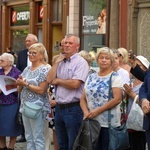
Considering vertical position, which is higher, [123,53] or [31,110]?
[123,53]

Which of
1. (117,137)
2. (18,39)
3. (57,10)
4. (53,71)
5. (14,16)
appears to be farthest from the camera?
(14,16)

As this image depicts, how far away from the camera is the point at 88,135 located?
714 centimetres

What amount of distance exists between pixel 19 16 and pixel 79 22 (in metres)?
5.19

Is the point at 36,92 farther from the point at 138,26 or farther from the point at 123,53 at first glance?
the point at 138,26

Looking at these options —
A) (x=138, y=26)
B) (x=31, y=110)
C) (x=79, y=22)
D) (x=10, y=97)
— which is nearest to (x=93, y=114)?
(x=31, y=110)

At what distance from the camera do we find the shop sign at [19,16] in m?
22.4

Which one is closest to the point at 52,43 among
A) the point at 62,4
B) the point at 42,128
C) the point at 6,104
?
the point at 62,4

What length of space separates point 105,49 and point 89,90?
565 millimetres

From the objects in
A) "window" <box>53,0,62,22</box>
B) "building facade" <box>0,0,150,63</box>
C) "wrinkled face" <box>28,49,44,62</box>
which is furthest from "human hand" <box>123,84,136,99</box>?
"window" <box>53,0,62,22</box>

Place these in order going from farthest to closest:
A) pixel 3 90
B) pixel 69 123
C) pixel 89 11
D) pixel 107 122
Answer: pixel 89 11 → pixel 3 90 → pixel 69 123 → pixel 107 122

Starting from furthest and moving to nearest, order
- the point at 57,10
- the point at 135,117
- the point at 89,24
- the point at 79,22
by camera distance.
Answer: the point at 57,10 → the point at 79,22 → the point at 89,24 → the point at 135,117

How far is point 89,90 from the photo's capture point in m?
7.28

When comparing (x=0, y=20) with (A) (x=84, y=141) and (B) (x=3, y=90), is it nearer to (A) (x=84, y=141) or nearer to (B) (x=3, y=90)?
(B) (x=3, y=90)

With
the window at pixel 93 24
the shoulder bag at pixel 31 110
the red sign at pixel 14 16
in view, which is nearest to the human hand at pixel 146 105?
the shoulder bag at pixel 31 110
